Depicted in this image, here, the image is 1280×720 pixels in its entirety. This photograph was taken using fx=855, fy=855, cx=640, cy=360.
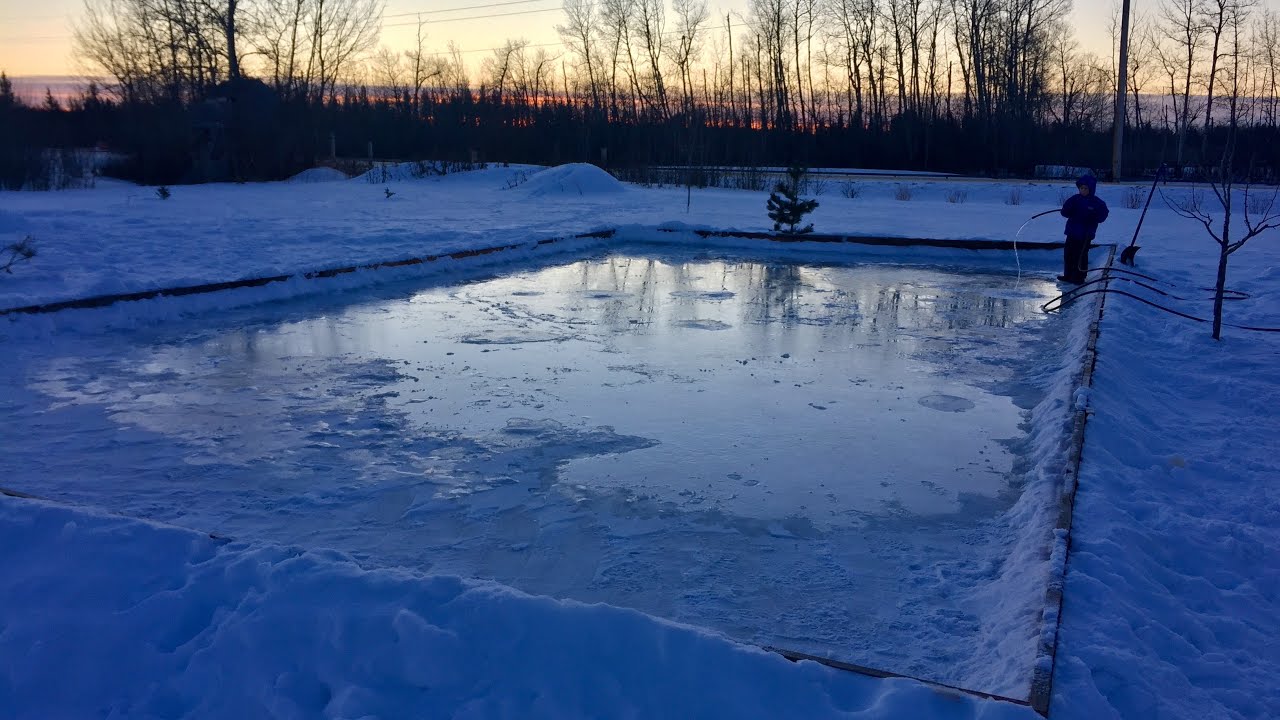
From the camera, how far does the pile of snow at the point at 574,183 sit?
64.7 feet

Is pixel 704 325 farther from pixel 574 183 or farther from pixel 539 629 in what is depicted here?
pixel 574 183

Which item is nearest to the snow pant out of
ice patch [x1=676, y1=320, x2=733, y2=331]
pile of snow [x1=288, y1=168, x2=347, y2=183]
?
ice patch [x1=676, y1=320, x2=733, y2=331]

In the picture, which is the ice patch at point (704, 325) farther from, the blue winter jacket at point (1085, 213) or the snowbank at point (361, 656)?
the snowbank at point (361, 656)

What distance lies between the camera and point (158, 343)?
645cm

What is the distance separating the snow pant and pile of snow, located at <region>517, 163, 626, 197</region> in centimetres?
1192

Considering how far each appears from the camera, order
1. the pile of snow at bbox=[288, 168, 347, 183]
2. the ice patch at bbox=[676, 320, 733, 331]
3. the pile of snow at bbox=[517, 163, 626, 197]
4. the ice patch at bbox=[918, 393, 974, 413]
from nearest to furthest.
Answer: the ice patch at bbox=[918, 393, 974, 413] → the ice patch at bbox=[676, 320, 733, 331] → the pile of snow at bbox=[517, 163, 626, 197] → the pile of snow at bbox=[288, 168, 347, 183]

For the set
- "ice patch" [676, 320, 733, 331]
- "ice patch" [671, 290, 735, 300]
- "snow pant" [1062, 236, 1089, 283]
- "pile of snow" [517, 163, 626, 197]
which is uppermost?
"pile of snow" [517, 163, 626, 197]

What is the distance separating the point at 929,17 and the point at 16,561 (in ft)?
132

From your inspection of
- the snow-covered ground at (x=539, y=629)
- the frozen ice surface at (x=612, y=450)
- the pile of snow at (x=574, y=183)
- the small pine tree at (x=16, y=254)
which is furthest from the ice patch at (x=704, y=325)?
the pile of snow at (x=574, y=183)

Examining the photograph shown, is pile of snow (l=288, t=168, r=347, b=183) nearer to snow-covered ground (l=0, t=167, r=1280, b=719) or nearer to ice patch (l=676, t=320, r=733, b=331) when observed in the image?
ice patch (l=676, t=320, r=733, b=331)

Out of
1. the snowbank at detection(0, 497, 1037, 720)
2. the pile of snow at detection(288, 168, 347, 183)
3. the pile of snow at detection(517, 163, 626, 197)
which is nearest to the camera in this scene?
the snowbank at detection(0, 497, 1037, 720)

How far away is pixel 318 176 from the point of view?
24578mm

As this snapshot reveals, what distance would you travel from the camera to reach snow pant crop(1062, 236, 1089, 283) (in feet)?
30.2

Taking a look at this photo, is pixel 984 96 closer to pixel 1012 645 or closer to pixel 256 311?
pixel 256 311
